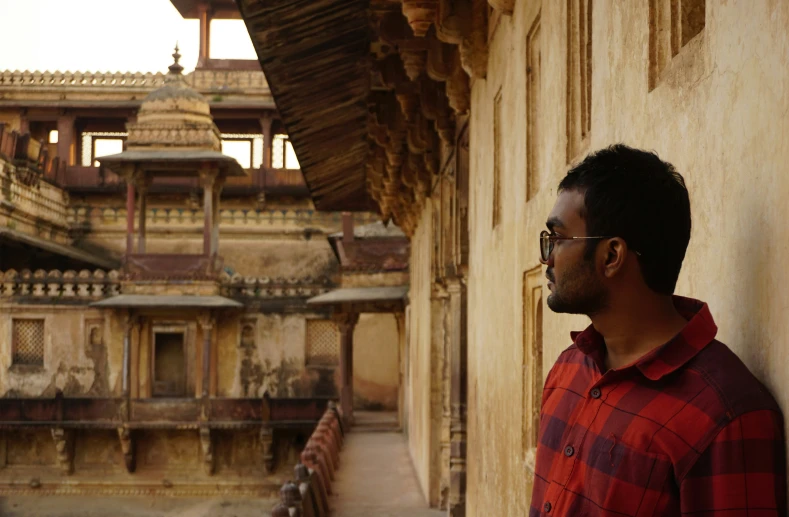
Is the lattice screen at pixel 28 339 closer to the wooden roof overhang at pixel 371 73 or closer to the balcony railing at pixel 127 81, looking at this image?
the balcony railing at pixel 127 81

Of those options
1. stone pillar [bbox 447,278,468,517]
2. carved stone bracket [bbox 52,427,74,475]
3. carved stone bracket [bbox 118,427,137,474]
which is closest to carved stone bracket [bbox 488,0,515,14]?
stone pillar [bbox 447,278,468,517]

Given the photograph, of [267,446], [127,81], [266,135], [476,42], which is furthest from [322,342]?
[476,42]

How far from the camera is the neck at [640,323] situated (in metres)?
2.09

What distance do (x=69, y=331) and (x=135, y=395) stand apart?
223 cm

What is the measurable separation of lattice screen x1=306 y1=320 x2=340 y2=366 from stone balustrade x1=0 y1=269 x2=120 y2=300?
4.77m

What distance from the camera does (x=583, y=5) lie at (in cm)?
388

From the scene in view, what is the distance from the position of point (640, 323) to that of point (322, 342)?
86.1 feet

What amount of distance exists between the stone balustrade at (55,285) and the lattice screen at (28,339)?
2.28ft

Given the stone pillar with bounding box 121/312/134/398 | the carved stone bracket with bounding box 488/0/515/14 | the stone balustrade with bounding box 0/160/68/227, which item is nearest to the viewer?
the carved stone bracket with bounding box 488/0/515/14

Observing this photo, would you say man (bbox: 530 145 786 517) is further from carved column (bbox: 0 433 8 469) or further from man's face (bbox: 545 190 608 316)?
carved column (bbox: 0 433 8 469)

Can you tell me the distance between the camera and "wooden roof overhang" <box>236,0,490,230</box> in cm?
642

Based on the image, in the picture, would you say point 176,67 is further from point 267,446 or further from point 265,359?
point 267,446

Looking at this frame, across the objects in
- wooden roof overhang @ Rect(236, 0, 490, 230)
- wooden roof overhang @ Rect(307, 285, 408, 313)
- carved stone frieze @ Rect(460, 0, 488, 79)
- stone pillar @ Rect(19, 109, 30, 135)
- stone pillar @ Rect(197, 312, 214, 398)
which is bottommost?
stone pillar @ Rect(197, 312, 214, 398)

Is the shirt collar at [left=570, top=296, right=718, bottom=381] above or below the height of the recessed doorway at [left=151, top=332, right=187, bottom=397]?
above
